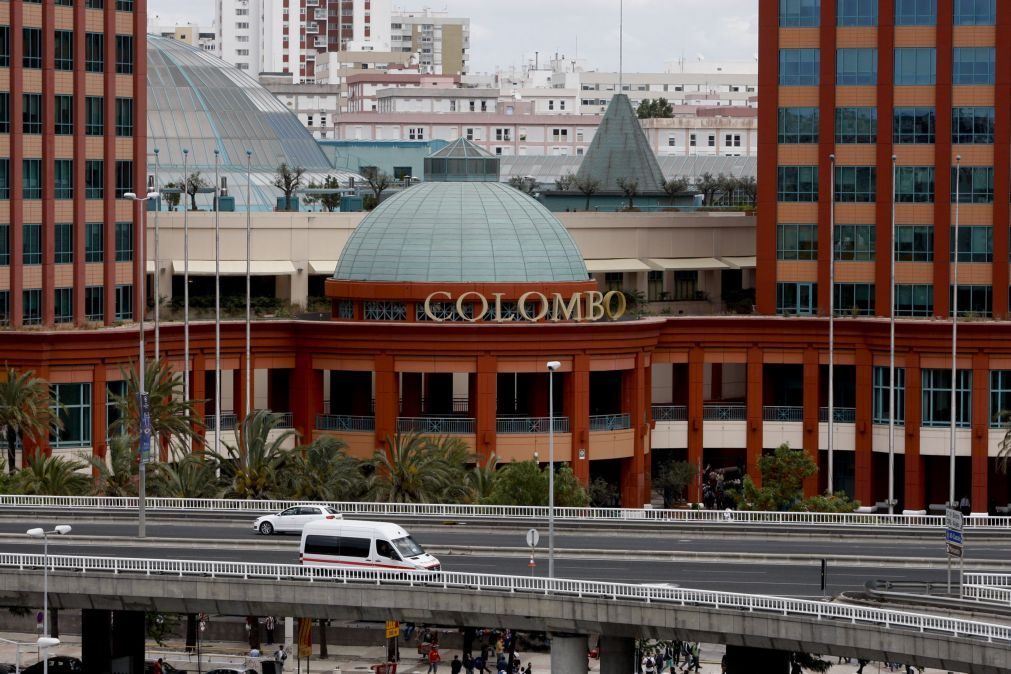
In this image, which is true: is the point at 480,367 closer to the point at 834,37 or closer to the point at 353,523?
the point at 834,37

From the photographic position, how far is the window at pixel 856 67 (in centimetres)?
12619

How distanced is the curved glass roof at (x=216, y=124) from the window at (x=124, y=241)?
81.8 ft

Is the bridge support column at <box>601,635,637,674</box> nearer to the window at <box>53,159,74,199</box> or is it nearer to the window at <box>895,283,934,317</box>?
the window at <box>53,159,74,199</box>

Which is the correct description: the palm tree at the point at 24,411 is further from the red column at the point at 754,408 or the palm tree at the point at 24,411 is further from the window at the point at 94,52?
the red column at the point at 754,408

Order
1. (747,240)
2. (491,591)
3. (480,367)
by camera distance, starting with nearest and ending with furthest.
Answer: (491,591) < (480,367) < (747,240)

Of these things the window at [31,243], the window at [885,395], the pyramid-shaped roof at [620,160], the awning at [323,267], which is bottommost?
the window at [885,395]

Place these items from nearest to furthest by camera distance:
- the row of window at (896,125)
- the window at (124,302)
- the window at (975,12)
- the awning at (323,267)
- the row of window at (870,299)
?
the window at (124,302), the window at (975,12), the row of window at (870,299), the row of window at (896,125), the awning at (323,267)

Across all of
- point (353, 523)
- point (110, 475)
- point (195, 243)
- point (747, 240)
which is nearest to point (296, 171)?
point (195, 243)

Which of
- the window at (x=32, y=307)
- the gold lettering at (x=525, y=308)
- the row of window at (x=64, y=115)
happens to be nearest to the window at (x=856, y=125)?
the gold lettering at (x=525, y=308)

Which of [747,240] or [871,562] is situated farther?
[747,240]

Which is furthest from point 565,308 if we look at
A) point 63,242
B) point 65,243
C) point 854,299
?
point 63,242

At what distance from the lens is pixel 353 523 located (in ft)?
256

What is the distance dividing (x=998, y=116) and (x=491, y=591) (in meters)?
60.5

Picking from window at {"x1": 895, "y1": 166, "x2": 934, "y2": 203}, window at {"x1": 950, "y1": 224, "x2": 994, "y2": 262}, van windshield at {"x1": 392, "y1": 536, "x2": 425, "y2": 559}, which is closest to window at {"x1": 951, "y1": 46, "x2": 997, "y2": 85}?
window at {"x1": 895, "y1": 166, "x2": 934, "y2": 203}
